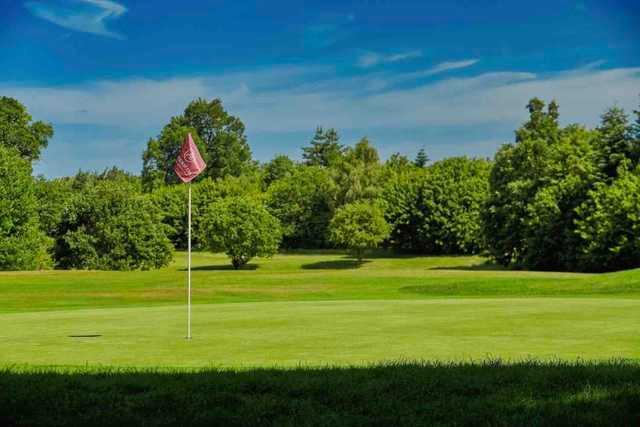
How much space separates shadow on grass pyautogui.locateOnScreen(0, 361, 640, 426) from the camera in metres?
7.36

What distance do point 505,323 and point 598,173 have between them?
3884cm

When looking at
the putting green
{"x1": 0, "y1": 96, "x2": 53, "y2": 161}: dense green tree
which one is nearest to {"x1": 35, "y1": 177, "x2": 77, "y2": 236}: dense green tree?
{"x1": 0, "y1": 96, "x2": 53, "y2": 161}: dense green tree

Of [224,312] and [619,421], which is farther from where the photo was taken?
[224,312]

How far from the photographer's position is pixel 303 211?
9188 cm

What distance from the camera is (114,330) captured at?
17391mm

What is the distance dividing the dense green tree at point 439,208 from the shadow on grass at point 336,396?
65172 mm

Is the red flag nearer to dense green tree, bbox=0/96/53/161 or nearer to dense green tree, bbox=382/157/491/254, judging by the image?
dense green tree, bbox=382/157/491/254

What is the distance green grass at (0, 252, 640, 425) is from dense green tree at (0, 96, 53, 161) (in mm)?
58587

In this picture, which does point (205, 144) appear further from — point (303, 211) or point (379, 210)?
point (379, 210)

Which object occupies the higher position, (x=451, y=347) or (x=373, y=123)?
(x=373, y=123)

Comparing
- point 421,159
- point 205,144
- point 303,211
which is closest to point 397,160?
point 421,159

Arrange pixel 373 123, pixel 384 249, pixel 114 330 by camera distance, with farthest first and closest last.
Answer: pixel 373 123
pixel 384 249
pixel 114 330

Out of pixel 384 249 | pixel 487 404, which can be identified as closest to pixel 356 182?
pixel 384 249

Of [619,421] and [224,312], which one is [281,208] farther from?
[619,421]
